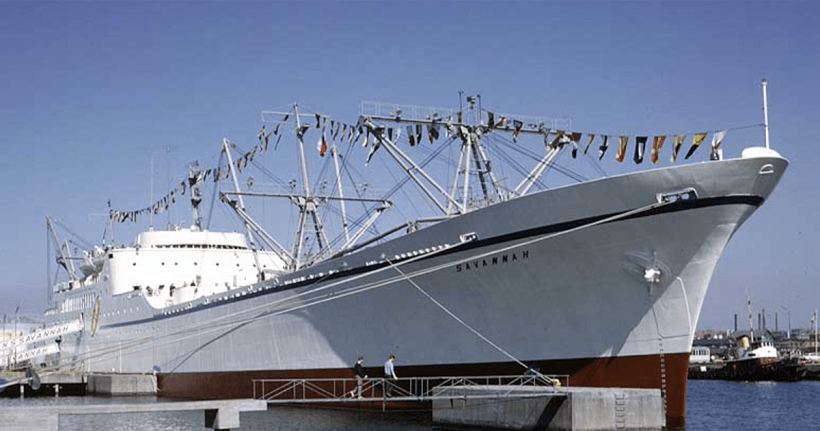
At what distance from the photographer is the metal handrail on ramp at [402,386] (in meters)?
23.3

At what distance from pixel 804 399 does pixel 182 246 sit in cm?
2847

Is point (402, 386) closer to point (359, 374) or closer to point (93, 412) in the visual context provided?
point (359, 374)

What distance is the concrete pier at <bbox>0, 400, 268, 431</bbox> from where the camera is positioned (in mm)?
18641

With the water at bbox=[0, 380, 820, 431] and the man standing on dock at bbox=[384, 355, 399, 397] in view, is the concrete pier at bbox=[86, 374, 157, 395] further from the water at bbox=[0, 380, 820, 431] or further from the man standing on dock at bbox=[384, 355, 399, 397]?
the man standing on dock at bbox=[384, 355, 399, 397]

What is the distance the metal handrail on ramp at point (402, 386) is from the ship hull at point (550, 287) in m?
0.35

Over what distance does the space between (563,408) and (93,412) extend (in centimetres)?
978

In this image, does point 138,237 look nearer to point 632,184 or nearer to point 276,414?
point 276,414

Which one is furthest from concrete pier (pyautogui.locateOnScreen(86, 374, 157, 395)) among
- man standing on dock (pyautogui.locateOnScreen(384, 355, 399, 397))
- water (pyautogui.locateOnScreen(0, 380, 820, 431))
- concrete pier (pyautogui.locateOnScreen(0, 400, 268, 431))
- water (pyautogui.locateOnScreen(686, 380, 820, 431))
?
water (pyautogui.locateOnScreen(686, 380, 820, 431))

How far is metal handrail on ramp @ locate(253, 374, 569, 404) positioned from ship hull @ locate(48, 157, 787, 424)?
35 centimetres

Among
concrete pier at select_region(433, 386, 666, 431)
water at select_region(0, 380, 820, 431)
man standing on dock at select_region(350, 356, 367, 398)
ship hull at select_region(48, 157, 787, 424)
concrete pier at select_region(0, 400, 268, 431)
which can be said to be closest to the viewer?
concrete pier at select_region(0, 400, 268, 431)

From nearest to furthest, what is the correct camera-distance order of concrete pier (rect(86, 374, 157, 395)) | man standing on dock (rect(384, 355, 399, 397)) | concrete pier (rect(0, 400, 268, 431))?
concrete pier (rect(0, 400, 268, 431)), man standing on dock (rect(384, 355, 399, 397)), concrete pier (rect(86, 374, 157, 395))

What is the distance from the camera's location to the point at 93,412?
19078 millimetres

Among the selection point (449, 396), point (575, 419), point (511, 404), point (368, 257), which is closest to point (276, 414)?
point (368, 257)

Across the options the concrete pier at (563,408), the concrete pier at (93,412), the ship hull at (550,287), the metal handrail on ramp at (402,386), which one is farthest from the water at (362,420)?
the concrete pier at (93,412)
